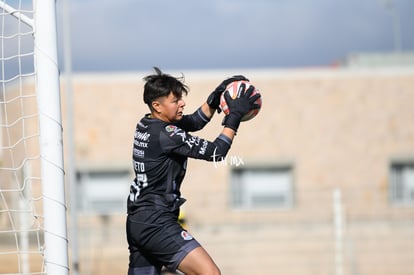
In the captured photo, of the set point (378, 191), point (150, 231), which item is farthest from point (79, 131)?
point (150, 231)

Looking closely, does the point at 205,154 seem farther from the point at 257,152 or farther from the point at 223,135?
the point at 257,152

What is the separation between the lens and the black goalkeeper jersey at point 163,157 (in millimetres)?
5609

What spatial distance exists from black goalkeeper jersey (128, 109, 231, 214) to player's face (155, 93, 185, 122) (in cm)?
7

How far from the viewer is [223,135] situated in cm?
568

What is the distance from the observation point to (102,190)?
25.0 meters

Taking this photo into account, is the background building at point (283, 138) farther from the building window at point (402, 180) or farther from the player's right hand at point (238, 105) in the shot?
the player's right hand at point (238, 105)

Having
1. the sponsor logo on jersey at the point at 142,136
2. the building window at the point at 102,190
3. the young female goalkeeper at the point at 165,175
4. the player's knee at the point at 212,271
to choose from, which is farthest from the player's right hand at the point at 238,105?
the building window at the point at 102,190

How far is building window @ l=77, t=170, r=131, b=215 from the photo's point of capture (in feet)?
79.6

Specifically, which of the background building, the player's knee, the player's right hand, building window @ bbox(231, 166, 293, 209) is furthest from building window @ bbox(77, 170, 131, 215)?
the player's knee

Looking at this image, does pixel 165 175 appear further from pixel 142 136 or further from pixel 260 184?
pixel 260 184

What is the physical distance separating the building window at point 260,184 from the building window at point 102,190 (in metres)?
3.19

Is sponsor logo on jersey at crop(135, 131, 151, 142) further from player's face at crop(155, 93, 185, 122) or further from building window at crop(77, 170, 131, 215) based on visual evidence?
building window at crop(77, 170, 131, 215)

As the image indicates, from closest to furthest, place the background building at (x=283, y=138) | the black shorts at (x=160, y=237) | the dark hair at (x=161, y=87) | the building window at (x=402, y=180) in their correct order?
the black shorts at (x=160, y=237) → the dark hair at (x=161, y=87) → the background building at (x=283, y=138) → the building window at (x=402, y=180)

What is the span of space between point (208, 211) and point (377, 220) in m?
4.08
